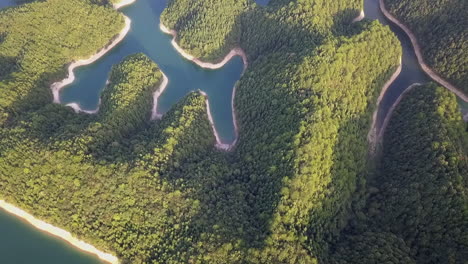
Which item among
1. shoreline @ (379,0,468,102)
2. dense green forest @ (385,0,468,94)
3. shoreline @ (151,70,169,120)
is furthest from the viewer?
shoreline @ (379,0,468,102)

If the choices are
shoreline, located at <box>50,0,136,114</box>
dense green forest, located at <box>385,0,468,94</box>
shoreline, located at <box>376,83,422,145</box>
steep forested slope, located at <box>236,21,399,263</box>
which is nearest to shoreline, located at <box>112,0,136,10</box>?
shoreline, located at <box>50,0,136,114</box>

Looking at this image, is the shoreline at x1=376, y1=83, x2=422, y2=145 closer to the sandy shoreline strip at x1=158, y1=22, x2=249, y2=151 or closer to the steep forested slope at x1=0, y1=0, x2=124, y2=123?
the sandy shoreline strip at x1=158, y1=22, x2=249, y2=151

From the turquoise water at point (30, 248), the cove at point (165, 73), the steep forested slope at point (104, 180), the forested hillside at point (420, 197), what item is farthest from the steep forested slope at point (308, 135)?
the turquoise water at point (30, 248)

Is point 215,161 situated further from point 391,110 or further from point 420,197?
point 391,110

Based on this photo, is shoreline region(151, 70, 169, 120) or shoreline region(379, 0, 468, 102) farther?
shoreline region(379, 0, 468, 102)

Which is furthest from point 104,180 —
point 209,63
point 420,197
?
point 420,197

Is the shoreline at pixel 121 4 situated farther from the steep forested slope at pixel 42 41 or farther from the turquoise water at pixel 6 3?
the turquoise water at pixel 6 3
